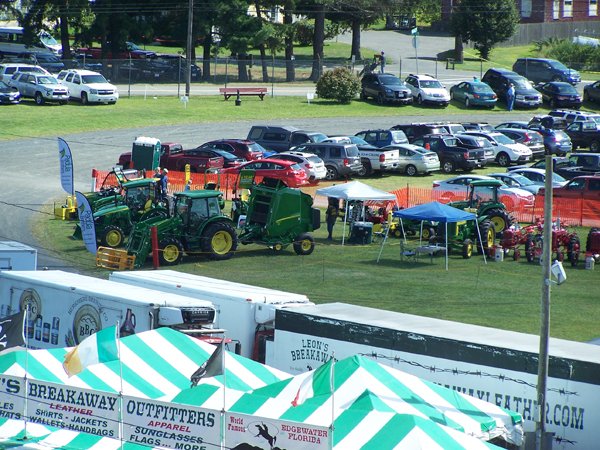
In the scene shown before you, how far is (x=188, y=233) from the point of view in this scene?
2938cm

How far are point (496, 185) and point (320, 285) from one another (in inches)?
346

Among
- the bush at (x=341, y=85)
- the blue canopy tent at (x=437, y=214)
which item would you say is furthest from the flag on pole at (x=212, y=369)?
the bush at (x=341, y=85)

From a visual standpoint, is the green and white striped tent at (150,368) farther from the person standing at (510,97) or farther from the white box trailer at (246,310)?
the person standing at (510,97)

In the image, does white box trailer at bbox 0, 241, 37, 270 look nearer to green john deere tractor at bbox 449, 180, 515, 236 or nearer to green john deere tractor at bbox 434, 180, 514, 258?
green john deere tractor at bbox 434, 180, 514, 258

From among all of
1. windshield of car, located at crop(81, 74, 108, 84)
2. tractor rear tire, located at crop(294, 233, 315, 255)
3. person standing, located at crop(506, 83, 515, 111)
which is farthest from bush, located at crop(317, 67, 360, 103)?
tractor rear tire, located at crop(294, 233, 315, 255)

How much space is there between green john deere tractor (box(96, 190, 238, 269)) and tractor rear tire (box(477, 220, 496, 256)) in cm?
711

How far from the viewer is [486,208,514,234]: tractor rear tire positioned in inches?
1277

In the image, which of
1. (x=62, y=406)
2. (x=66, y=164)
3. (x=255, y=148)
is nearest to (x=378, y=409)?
(x=62, y=406)

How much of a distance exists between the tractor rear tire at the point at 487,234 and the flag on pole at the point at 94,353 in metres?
17.0

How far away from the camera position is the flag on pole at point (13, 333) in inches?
640

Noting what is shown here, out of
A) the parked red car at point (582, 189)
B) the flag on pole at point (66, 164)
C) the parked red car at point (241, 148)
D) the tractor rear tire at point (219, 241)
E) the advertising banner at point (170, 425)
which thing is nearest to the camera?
the advertising banner at point (170, 425)

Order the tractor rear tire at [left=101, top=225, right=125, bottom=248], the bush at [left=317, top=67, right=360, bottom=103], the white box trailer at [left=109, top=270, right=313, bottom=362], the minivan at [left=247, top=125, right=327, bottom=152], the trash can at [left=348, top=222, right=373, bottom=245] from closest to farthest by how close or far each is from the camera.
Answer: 1. the white box trailer at [left=109, top=270, right=313, bottom=362]
2. the tractor rear tire at [left=101, top=225, right=125, bottom=248]
3. the trash can at [left=348, top=222, right=373, bottom=245]
4. the minivan at [left=247, top=125, right=327, bottom=152]
5. the bush at [left=317, top=67, right=360, bottom=103]

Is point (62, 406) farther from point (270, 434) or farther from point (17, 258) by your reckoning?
point (17, 258)

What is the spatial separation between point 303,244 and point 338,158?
12.0 meters
